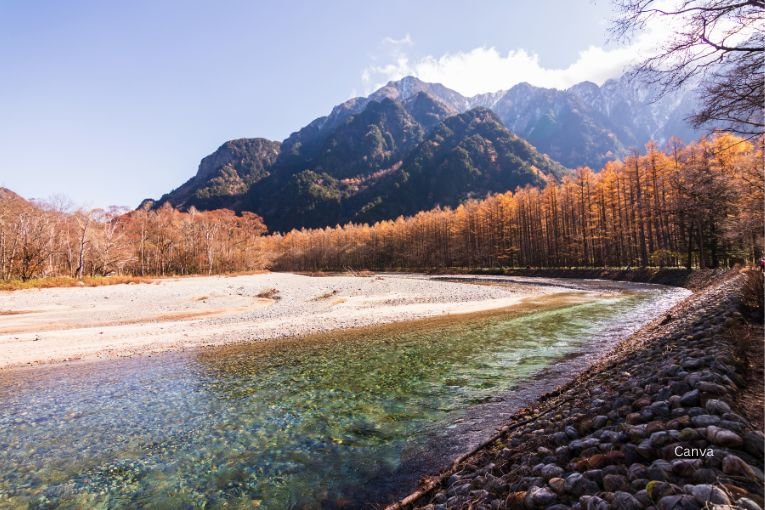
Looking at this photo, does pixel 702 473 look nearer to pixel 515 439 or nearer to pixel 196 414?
pixel 515 439

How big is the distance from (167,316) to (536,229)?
68.7m

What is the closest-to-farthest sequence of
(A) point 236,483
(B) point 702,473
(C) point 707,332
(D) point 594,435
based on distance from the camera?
(B) point 702,473
(D) point 594,435
(A) point 236,483
(C) point 707,332

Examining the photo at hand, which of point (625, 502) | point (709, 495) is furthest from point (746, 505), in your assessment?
point (625, 502)

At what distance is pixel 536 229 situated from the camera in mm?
74312

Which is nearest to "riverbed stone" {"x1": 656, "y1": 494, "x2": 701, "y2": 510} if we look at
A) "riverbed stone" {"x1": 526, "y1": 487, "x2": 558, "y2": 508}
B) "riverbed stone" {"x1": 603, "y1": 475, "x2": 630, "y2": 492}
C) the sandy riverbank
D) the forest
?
"riverbed stone" {"x1": 603, "y1": 475, "x2": 630, "y2": 492}

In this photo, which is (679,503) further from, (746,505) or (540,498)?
(540,498)

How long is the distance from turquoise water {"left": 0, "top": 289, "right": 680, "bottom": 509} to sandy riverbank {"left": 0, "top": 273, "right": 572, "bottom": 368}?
2.71m

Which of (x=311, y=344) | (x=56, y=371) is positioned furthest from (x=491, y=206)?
(x=56, y=371)

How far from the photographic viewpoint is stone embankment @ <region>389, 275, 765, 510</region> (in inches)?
114

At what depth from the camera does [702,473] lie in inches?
116

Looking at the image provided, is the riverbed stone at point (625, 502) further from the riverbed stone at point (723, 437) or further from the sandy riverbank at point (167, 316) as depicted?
the sandy riverbank at point (167, 316)

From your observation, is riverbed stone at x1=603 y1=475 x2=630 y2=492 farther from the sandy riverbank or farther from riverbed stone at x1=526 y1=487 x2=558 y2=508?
the sandy riverbank

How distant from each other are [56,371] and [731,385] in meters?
20.1

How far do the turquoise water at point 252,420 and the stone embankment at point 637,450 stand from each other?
5.72ft
